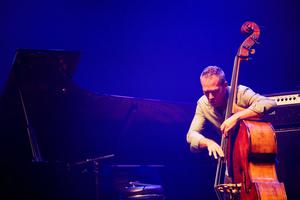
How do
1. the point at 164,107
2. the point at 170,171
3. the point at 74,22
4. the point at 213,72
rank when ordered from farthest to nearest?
the point at 74,22 < the point at 170,171 < the point at 164,107 < the point at 213,72

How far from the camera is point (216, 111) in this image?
4.04 meters

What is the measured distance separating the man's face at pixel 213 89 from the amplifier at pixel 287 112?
2.94 ft

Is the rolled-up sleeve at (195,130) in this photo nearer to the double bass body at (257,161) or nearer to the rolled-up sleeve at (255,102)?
the rolled-up sleeve at (255,102)

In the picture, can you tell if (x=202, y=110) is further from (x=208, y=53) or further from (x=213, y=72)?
(x=208, y=53)

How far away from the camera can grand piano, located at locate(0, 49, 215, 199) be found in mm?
4418

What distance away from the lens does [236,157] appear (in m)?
3.45

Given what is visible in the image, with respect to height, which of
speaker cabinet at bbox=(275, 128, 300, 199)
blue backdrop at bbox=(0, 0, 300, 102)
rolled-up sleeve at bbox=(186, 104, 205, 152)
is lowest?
speaker cabinet at bbox=(275, 128, 300, 199)

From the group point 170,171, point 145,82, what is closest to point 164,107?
point 170,171

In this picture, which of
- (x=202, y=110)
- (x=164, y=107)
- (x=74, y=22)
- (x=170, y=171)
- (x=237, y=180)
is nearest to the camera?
(x=237, y=180)

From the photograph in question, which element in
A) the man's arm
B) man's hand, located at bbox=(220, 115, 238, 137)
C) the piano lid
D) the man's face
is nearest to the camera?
man's hand, located at bbox=(220, 115, 238, 137)

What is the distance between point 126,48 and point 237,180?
13.3 feet

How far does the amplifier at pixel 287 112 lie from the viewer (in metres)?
4.36

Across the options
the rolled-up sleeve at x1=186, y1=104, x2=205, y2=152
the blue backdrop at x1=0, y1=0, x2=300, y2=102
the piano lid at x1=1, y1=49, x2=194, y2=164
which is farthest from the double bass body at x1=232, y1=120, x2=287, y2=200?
the blue backdrop at x1=0, y1=0, x2=300, y2=102

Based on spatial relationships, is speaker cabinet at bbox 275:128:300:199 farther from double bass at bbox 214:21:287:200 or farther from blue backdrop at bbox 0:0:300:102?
blue backdrop at bbox 0:0:300:102
